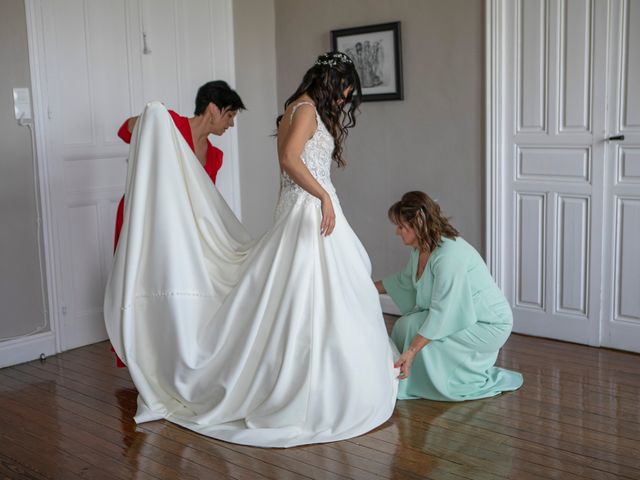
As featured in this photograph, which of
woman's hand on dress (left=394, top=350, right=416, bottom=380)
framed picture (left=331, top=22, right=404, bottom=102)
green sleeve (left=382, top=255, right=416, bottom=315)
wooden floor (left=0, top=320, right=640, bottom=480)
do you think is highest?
framed picture (left=331, top=22, right=404, bottom=102)

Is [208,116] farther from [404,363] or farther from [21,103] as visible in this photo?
[404,363]

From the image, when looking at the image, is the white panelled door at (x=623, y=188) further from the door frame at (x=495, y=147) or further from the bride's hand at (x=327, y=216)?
the bride's hand at (x=327, y=216)

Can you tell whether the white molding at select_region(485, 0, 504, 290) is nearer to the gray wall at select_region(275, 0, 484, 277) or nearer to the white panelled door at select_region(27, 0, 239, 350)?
the gray wall at select_region(275, 0, 484, 277)

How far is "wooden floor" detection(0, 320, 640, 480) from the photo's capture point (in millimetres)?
2961

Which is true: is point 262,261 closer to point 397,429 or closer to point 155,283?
point 155,283

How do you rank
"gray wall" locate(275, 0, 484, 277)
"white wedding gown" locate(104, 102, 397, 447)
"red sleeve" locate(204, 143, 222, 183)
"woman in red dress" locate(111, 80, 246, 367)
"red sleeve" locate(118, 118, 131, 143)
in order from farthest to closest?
"gray wall" locate(275, 0, 484, 277), "red sleeve" locate(204, 143, 222, 183), "woman in red dress" locate(111, 80, 246, 367), "red sleeve" locate(118, 118, 131, 143), "white wedding gown" locate(104, 102, 397, 447)

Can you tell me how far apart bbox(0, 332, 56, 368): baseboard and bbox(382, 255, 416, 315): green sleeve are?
1.97m

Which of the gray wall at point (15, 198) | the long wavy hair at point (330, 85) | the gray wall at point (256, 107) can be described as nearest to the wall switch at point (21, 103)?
the gray wall at point (15, 198)

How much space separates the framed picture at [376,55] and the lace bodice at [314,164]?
1.74 meters

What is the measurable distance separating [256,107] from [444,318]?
2559 millimetres

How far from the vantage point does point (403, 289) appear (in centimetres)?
387

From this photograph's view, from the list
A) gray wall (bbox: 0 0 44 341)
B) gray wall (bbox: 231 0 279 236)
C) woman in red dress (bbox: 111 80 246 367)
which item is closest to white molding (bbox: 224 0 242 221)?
gray wall (bbox: 231 0 279 236)

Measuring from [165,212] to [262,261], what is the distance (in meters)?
0.50

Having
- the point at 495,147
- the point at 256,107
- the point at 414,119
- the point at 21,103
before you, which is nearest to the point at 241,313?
the point at 21,103
